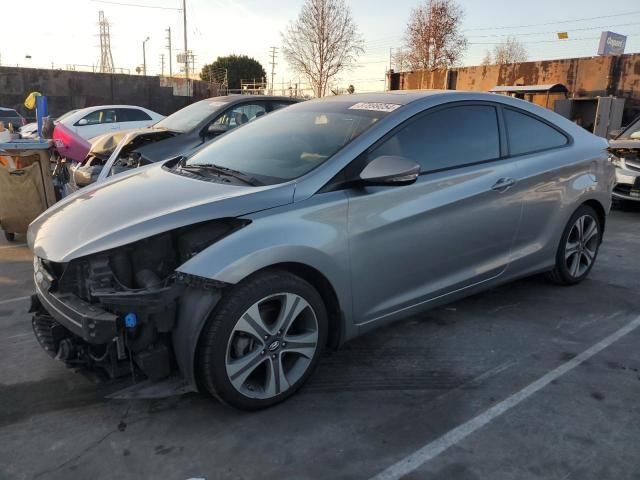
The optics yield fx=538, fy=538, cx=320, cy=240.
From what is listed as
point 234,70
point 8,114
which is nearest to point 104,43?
point 234,70

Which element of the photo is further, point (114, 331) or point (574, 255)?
point (574, 255)

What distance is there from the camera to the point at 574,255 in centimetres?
456

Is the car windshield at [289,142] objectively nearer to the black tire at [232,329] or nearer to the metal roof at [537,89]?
the black tire at [232,329]

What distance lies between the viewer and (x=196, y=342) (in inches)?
98.4

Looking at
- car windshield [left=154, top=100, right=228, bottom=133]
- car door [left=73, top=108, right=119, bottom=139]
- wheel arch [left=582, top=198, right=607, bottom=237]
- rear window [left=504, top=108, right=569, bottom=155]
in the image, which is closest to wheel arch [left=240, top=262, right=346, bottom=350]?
rear window [left=504, top=108, right=569, bottom=155]

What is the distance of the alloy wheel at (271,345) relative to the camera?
264 cm

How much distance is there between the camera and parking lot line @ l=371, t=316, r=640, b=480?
2.38 m

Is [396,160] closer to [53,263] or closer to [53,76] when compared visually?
[53,263]

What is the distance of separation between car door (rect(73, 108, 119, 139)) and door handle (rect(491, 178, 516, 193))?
12.3 meters

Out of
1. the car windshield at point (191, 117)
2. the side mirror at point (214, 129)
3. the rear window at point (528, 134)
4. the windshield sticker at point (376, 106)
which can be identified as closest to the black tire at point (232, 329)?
the windshield sticker at point (376, 106)

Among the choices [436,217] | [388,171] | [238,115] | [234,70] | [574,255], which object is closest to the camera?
[388,171]

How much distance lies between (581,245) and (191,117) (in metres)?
5.43

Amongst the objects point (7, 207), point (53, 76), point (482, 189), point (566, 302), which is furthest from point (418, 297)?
point (53, 76)

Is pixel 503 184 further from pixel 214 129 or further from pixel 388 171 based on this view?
pixel 214 129
